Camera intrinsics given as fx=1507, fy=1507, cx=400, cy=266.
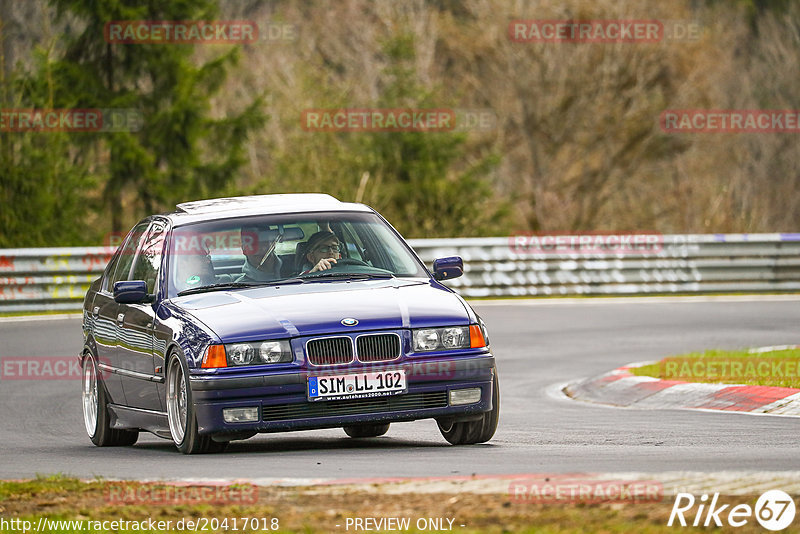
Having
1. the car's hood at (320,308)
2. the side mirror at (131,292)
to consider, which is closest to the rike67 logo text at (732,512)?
the car's hood at (320,308)

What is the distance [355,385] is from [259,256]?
1.48 metres

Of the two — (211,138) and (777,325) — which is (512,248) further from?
(211,138)

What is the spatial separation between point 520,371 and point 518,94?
2553 cm

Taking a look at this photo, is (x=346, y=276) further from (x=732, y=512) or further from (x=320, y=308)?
(x=732, y=512)

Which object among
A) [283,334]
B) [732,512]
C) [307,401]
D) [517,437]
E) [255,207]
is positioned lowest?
[517,437]

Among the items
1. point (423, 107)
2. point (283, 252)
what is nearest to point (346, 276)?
point (283, 252)

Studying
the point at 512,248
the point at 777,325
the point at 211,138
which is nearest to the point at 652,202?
the point at 211,138

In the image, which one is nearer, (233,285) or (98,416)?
(233,285)

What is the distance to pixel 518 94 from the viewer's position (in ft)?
134

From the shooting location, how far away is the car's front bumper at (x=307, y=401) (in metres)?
8.73

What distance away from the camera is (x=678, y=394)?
1278cm

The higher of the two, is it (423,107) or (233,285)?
(423,107)

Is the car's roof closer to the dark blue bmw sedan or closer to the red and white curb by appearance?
the dark blue bmw sedan

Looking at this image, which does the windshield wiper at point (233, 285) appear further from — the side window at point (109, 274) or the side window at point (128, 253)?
the side window at point (109, 274)
